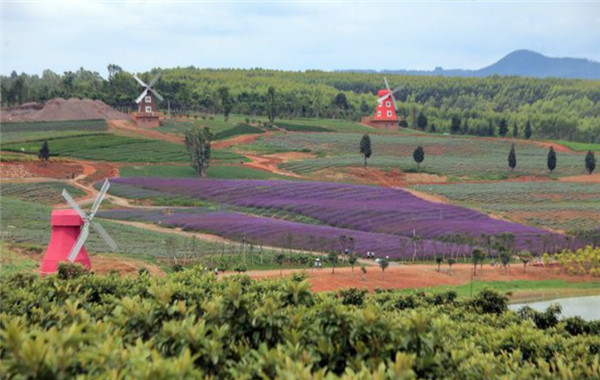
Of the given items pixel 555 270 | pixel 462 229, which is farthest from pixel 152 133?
pixel 555 270

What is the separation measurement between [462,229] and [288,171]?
127 feet

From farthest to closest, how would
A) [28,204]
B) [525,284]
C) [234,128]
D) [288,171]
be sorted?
[234,128], [288,171], [28,204], [525,284]

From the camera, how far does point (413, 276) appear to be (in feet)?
157

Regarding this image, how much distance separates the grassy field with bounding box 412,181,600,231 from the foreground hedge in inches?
2062

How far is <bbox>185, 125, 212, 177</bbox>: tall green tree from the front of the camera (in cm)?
8644

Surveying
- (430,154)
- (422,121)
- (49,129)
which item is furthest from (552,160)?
(49,129)

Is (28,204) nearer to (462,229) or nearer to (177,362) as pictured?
(462,229)

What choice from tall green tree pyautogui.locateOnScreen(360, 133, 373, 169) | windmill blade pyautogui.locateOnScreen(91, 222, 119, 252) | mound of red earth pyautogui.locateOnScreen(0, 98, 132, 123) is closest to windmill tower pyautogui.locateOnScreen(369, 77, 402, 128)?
mound of red earth pyautogui.locateOnScreen(0, 98, 132, 123)

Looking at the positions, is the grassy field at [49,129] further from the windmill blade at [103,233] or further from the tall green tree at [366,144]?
the windmill blade at [103,233]

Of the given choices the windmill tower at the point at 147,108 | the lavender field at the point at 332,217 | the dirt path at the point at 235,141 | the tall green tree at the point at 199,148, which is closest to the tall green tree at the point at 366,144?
the lavender field at the point at 332,217

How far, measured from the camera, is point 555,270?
170 ft

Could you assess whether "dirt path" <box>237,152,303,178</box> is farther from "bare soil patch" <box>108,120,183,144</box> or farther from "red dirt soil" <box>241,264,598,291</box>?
"red dirt soil" <box>241,264,598,291</box>

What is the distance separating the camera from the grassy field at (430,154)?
3804 inches

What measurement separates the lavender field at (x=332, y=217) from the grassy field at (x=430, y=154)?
19.0m
